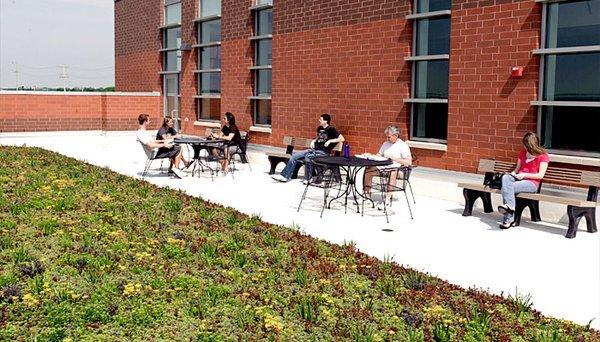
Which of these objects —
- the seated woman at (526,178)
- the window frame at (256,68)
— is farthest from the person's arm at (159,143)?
the seated woman at (526,178)

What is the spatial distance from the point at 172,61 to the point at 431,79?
1294 cm

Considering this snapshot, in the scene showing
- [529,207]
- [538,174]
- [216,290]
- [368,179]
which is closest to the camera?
[216,290]

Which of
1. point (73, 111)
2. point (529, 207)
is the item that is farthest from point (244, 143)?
point (73, 111)

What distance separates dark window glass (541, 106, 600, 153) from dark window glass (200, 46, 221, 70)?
11.1 m

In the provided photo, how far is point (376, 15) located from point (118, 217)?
22.5ft

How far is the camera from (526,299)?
5.59m

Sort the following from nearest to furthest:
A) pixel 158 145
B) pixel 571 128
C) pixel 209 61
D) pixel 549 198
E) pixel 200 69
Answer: pixel 549 198 → pixel 571 128 → pixel 158 145 → pixel 209 61 → pixel 200 69

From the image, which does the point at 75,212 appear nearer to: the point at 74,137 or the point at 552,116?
the point at 552,116

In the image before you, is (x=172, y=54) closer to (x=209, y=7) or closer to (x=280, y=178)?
(x=209, y=7)

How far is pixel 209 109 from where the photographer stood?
19.5 meters

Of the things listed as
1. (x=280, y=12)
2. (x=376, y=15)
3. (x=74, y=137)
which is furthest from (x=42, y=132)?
(x=376, y=15)

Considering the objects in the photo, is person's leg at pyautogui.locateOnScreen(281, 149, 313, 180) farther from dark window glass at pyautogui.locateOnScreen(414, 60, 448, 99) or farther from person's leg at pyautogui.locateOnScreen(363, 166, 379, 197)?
dark window glass at pyautogui.locateOnScreen(414, 60, 448, 99)

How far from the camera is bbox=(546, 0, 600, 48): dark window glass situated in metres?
9.08

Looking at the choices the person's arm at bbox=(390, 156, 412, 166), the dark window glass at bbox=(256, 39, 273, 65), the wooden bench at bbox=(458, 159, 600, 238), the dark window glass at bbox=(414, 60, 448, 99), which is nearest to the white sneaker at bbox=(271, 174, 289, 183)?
the dark window glass at bbox=(414, 60, 448, 99)
